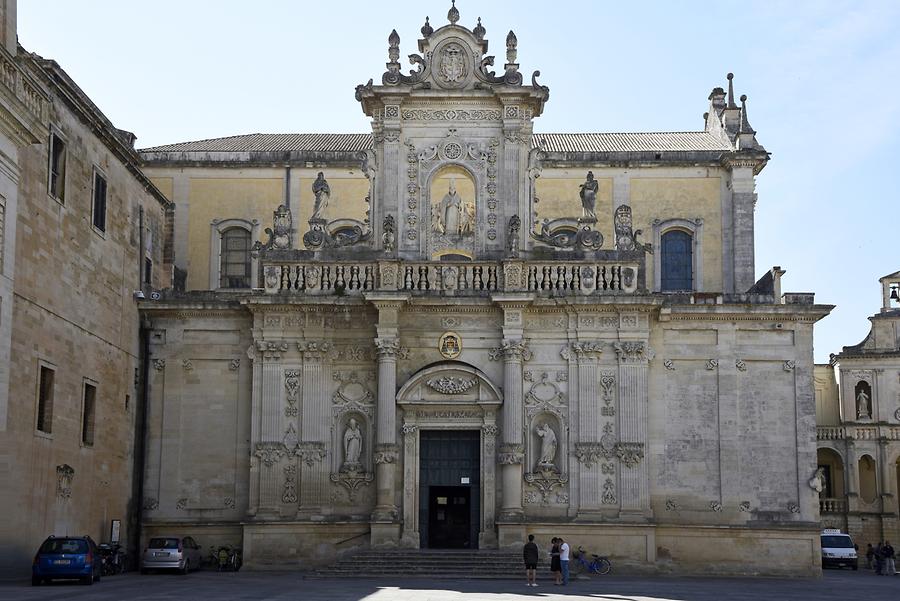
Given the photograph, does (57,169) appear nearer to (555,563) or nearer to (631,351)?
(555,563)

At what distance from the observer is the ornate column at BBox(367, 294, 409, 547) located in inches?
1435

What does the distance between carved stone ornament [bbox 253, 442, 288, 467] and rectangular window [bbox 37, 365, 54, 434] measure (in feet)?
23.2

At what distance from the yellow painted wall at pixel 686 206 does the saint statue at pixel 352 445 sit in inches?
526

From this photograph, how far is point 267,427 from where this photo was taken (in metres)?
37.5

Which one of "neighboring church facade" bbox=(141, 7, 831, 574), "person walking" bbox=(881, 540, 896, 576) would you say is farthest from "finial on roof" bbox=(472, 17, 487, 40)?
"person walking" bbox=(881, 540, 896, 576)

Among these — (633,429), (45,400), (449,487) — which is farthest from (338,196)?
(45,400)

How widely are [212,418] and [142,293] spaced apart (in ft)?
14.3

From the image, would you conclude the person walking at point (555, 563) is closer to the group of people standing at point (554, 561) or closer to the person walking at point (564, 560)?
the group of people standing at point (554, 561)

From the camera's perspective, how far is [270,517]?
1452 inches

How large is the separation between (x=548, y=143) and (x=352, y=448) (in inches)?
657

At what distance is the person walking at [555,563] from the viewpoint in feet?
109

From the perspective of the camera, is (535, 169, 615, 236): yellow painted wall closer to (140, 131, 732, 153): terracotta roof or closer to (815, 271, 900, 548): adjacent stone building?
(140, 131, 732, 153): terracotta roof

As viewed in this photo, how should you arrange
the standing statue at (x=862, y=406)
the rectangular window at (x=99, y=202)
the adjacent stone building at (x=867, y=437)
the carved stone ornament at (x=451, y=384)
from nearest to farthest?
the rectangular window at (x=99, y=202) → the carved stone ornament at (x=451, y=384) → the adjacent stone building at (x=867, y=437) → the standing statue at (x=862, y=406)

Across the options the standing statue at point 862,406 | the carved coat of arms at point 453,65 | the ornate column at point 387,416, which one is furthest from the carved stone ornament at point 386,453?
the standing statue at point 862,406
